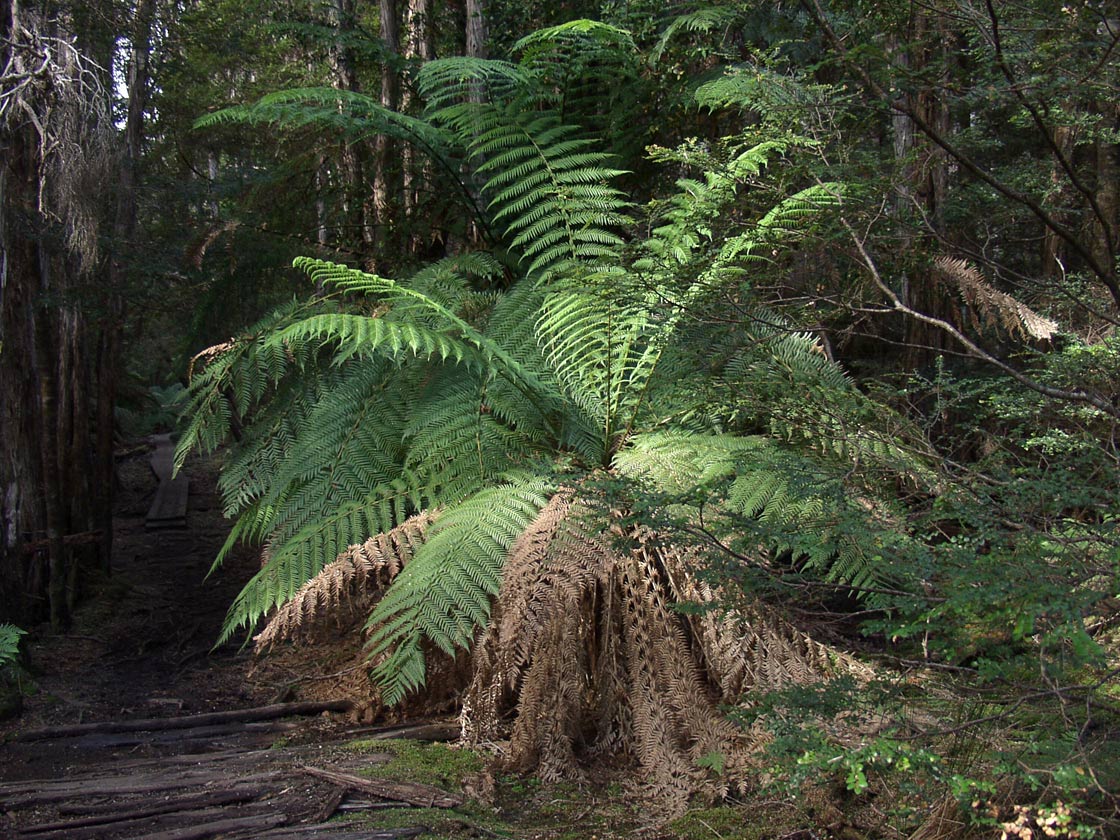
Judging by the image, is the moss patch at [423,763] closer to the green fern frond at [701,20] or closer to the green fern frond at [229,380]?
the green fern frond at [229,380]

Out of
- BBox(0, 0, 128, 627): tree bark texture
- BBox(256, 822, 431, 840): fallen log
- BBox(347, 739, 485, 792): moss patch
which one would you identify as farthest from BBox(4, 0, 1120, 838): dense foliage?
BBox(0, 0, 128, 627): tree bark texture

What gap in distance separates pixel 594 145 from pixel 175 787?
3.63 meters

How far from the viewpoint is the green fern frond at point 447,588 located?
282 centimetres

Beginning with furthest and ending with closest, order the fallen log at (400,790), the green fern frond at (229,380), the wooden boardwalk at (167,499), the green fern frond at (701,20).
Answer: the wooden boardwalk at (167,499) < the green fern frond at (701,20) < the green fern frond at (229,380) < the fallen log at (400,790)

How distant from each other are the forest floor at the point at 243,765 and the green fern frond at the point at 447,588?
0.33 m

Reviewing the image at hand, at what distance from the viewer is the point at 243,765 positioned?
114 inches

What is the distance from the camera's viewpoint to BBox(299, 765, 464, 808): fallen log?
256 cm

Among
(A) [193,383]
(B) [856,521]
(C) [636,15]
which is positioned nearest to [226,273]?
(A) [193,383]

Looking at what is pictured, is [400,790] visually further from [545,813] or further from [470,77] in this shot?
[470,77]

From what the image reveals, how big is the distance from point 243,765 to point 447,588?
863 mm

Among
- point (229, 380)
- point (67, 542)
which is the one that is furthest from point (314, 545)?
point (67, 542)

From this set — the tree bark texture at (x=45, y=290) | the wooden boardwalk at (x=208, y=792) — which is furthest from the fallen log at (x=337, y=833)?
the tree bark texture at (x=45, y=290)

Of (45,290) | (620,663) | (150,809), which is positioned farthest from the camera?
(45,290)

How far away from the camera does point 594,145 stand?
194 inches
